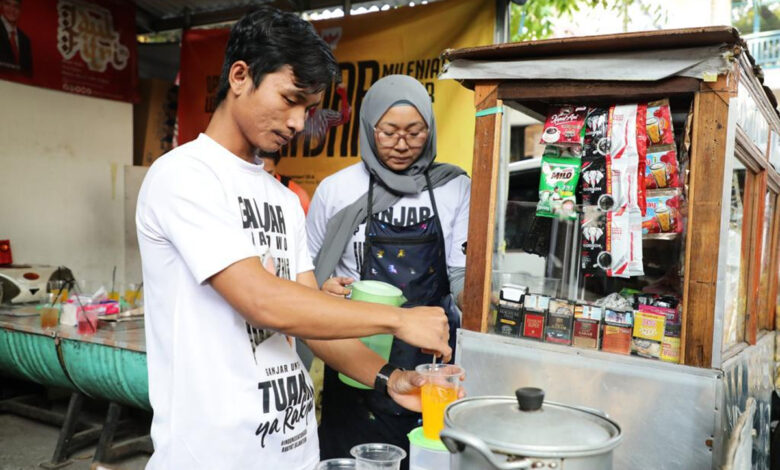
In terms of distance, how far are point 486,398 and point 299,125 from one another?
665 millimetres

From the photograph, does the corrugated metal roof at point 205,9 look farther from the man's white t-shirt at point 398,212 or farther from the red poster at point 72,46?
the man's white t-shirt at point 398,212

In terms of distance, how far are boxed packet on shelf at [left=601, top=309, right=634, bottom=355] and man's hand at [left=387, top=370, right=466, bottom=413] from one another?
562 millimetres

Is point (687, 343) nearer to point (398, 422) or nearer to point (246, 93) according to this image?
point (398, 422)

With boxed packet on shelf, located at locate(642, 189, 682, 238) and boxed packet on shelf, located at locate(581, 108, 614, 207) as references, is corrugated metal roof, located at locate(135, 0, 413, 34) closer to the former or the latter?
boxed packet on shelf, located at locate(581, 108, 614, 207)

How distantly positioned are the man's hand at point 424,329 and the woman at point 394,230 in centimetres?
109

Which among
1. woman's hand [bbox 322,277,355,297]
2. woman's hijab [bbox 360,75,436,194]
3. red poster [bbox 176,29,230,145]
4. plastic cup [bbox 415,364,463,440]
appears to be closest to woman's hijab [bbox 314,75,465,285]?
woman's hijab [bbox 360,75,436,194]

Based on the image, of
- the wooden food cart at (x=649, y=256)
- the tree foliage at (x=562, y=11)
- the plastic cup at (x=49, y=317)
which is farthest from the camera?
the tree foliage at (x=562, y=11)

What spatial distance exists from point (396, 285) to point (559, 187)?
76 cm

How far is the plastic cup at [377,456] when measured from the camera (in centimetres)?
123

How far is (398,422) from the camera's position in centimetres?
236

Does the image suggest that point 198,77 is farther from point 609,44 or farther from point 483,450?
point 483,450

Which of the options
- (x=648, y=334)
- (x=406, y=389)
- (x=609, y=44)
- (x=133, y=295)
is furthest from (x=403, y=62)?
(x=406, y=389)

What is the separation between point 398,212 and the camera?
2.48 m

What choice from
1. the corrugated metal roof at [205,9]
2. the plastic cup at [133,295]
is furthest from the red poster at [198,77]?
the plastic cup at [133,295]
